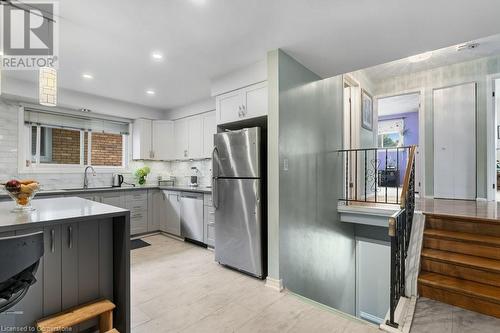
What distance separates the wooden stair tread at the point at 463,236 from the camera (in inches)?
102

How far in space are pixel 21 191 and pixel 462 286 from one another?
3.76 metres

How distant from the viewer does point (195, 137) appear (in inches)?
192

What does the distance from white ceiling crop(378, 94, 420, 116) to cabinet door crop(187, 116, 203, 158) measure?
5.22m

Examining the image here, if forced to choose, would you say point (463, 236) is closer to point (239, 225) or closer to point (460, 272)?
point (460, 272)

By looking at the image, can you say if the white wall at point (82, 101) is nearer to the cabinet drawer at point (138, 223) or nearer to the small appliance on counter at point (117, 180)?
the small appliance on counter at point (117, 180)

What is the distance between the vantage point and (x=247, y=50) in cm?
275

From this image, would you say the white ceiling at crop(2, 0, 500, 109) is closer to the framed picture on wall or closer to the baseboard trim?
the framed picture on wall

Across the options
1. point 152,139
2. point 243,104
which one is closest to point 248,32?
point 243,104

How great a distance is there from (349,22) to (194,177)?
12.2 ft

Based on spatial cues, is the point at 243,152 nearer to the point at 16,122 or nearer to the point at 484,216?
the point at 484,216

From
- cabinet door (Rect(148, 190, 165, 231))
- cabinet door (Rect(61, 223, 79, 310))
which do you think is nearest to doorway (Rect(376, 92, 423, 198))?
cabinet door (Rect(148, 190, 165, 231))

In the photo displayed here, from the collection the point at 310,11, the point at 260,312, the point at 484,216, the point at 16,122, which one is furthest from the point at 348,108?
the point at 16,122

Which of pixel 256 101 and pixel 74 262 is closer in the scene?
pixel 74 262

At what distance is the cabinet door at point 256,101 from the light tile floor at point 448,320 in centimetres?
245
